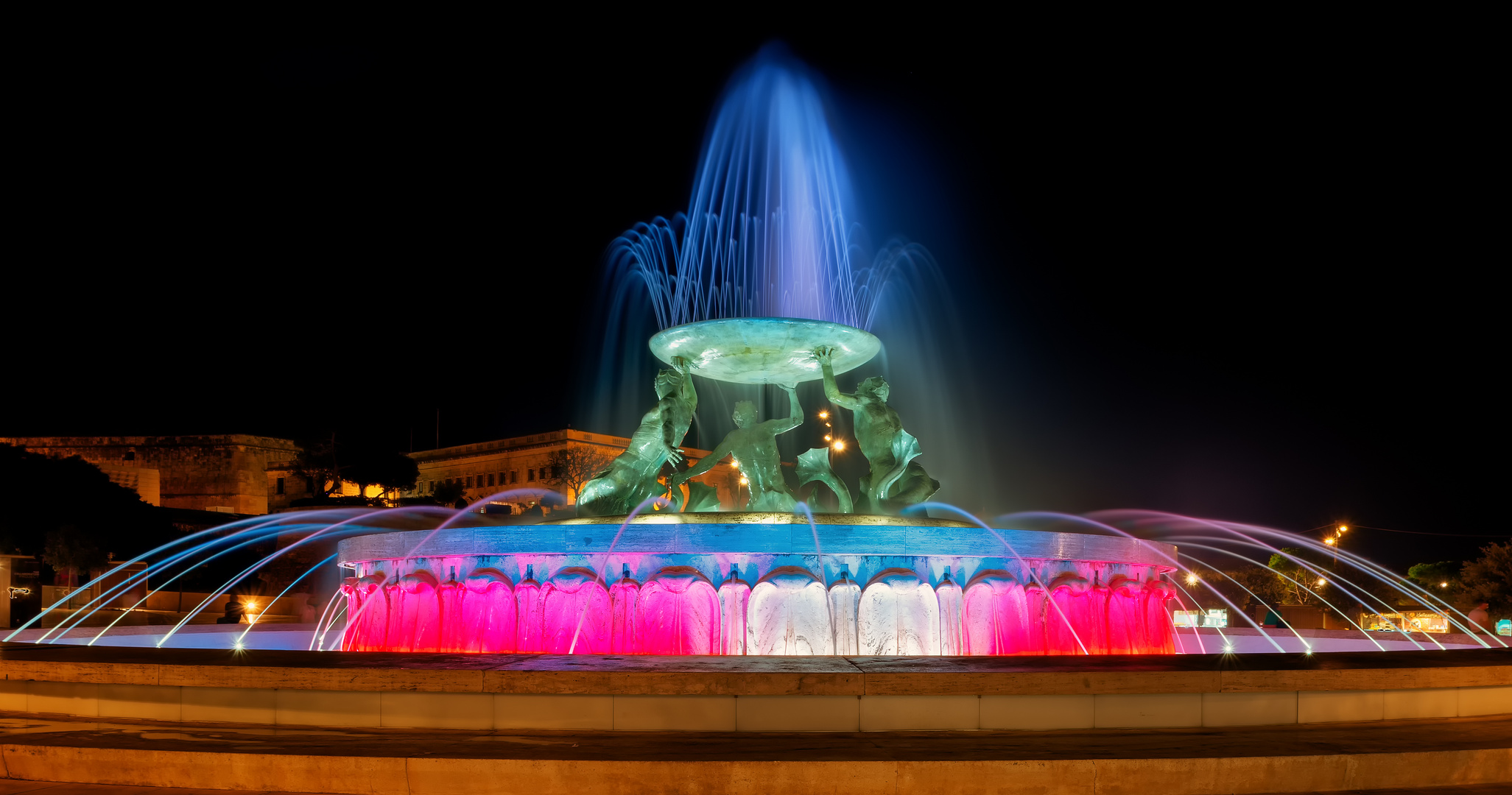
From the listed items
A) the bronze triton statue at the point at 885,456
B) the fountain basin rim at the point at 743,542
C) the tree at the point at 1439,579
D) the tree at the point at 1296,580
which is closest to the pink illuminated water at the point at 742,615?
the fountain basin rim at the point at 743,542

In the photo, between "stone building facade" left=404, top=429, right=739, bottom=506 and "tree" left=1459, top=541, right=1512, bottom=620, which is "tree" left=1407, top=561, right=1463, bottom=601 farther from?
"stone building facade" left=404, top=429, right=739, bottom=506

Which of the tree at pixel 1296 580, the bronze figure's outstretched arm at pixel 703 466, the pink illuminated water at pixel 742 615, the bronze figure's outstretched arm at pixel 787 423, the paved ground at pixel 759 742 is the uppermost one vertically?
the bronze figure's outstretched arm at pixel 787 423

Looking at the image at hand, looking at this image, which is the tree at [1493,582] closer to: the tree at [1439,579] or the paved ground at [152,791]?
the tree at [1439,579]

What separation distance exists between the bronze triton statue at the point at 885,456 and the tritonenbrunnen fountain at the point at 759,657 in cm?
5

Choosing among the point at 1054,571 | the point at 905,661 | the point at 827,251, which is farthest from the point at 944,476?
the point at 905,661

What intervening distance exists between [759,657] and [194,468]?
103 metres

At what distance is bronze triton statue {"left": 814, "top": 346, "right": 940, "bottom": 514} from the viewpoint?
15461 millimetres

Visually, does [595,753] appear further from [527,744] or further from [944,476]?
[944,476]

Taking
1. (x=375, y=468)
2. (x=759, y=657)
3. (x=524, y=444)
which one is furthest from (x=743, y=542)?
(x=524, y=444)

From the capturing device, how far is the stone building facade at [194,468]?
96125mm

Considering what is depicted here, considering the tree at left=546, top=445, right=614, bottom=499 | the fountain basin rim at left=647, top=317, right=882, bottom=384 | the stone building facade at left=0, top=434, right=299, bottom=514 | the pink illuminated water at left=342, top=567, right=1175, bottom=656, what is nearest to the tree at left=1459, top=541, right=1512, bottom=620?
the fountain basin rim at left=647, top=317, right=882, bottom=384

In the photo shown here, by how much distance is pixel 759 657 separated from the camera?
7.52m

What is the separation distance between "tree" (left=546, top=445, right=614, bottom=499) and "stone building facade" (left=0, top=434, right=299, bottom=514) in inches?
875

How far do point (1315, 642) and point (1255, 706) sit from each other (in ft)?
36.6
